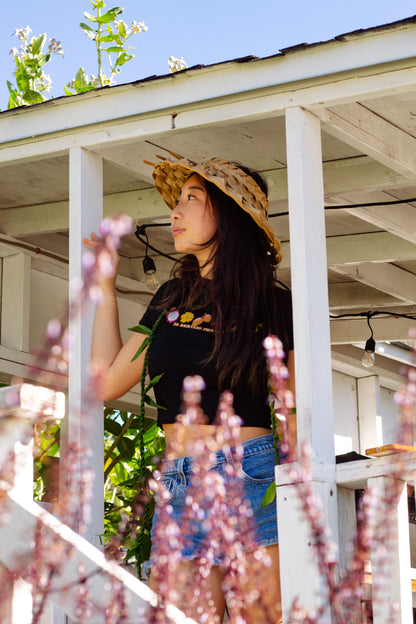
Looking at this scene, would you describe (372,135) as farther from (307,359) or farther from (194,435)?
(194,435)

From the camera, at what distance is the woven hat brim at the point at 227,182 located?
11.6ft

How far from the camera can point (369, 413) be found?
7617mm

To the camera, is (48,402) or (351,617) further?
(48,402)

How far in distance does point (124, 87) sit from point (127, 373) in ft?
3.20

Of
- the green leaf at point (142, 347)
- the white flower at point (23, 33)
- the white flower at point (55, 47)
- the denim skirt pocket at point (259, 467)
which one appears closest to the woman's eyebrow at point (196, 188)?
the green leaf at point (142, 347)

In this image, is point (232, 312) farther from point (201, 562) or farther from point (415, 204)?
point (415, 204)

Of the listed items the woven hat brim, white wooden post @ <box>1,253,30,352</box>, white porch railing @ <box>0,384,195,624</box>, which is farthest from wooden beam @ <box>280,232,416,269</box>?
white porch railing @ <box>0,384,195,624</box>

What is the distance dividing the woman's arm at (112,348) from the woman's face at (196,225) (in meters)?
0.22

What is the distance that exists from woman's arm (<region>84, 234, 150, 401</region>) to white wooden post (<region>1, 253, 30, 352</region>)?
1449 mm

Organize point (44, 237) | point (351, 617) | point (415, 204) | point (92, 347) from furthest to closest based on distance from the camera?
point (44, 237)
point (415, 204)
point (92, 347)
point (351, 617)

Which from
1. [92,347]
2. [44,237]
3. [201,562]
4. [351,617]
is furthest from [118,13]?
[351,617]

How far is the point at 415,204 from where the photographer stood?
4.74 m

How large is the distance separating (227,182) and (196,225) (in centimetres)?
17

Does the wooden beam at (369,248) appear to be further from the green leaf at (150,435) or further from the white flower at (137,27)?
the white flower at (137,27)
